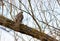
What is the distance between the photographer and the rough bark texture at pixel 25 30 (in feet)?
6.64

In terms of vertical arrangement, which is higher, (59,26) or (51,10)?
(51,10)

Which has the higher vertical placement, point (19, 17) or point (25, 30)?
point (19, 17)

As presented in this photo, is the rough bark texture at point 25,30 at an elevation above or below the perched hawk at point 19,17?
below

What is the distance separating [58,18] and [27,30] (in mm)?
526

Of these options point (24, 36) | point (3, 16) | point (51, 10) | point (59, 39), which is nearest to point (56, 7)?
point (51, 10)

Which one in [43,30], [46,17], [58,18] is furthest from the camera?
[58,18]

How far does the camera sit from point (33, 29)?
2.14 m

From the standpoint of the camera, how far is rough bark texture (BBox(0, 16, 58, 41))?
2.02 metres

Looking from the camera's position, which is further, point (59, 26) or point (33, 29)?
point (59, 26)

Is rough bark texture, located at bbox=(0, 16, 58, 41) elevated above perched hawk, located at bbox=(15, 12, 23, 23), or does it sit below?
below

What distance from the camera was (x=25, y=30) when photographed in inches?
85.0

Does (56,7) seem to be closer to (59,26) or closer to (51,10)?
(51,10)

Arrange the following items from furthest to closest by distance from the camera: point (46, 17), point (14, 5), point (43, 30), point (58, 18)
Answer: point (58, 18) → point (46, 17) → point (43, 30) → point (14, 5)

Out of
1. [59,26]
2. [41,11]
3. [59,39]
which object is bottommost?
[59,39]
